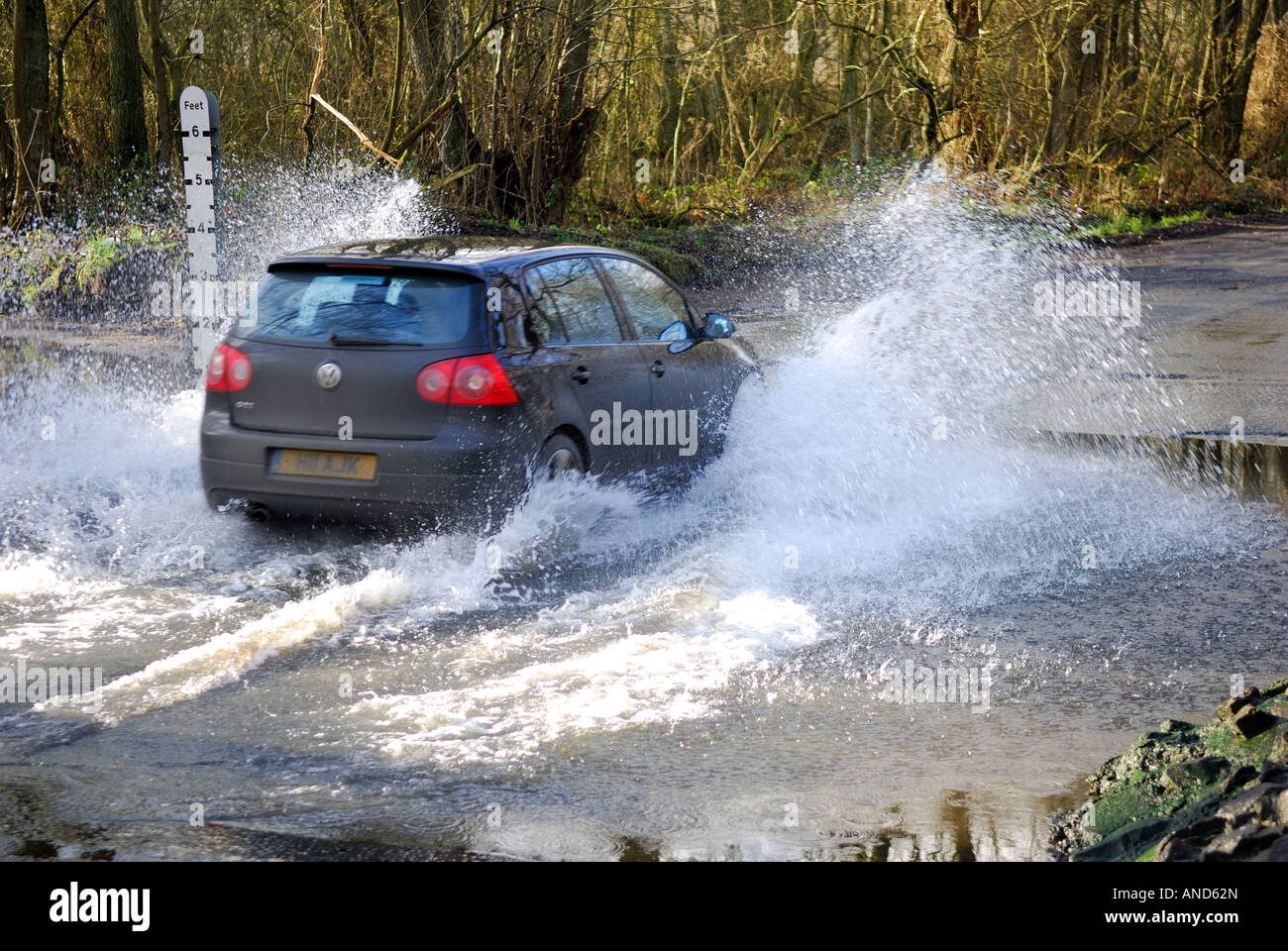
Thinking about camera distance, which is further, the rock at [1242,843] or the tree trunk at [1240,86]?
the tree trunk at [1240,86]

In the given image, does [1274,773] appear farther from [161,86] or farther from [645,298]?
[161,86]

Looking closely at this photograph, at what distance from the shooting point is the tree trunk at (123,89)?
839 inches

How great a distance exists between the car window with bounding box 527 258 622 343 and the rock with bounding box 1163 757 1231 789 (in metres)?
4.09

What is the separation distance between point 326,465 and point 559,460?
1199mm

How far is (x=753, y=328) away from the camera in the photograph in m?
16.0

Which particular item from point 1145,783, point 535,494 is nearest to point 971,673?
point 1145,783

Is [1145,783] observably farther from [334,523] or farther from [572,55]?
[572,55]

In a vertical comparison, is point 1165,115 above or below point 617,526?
above

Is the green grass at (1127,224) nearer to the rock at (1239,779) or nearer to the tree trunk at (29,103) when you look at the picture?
the tree trunk at (29,103)

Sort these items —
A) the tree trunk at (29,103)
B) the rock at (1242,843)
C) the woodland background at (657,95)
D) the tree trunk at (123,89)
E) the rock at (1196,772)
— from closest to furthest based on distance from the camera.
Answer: the rock at (1242,843), the rock at (1196,772), the tree trunk at (29,103), the woodland background at (657,95), the tree trunk at (123,89)

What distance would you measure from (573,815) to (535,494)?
10.1ft

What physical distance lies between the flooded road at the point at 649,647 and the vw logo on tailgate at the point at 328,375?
775 mm

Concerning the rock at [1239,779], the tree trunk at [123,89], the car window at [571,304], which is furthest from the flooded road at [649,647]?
the tree trunk at [123,89]

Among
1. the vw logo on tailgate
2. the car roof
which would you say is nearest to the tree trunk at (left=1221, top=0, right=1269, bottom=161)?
the car roof
